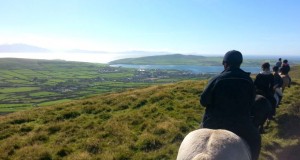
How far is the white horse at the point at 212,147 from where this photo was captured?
4718mm

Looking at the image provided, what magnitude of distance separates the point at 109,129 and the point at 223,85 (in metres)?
8.03

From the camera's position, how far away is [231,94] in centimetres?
665

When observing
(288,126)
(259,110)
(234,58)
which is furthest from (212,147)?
(288,126)

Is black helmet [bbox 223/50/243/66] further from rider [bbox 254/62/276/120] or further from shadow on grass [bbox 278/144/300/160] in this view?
rider [bbox 254/62/276/120]

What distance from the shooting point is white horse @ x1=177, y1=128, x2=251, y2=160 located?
472 cm

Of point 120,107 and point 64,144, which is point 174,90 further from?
point 64,144

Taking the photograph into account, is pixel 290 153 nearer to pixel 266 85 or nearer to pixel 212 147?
pixel 266 85

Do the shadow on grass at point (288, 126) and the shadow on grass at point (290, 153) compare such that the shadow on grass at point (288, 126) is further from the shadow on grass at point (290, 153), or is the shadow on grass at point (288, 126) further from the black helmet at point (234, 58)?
the black helmet at point (234, 58)

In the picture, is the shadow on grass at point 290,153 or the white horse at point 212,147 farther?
the shadow on grass at point 290,153

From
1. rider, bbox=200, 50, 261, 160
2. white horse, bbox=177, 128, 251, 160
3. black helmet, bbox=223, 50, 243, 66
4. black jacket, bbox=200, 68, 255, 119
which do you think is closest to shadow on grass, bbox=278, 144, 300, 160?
rider, bbox=200, 50, 261, 160

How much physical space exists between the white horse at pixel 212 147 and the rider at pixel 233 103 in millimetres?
1229

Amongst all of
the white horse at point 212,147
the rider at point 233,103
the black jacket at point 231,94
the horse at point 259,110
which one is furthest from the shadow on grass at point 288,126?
the white horse at point 212,147

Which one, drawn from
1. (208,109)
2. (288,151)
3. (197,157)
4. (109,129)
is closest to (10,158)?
(109,129)

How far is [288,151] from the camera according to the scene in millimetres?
11000
